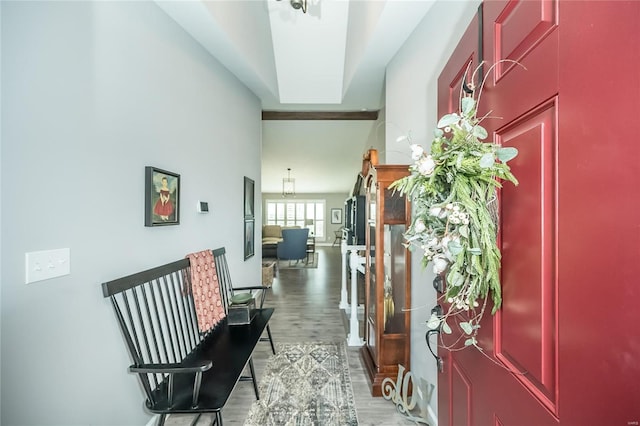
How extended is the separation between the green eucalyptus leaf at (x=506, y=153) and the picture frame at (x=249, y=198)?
3.20 meters

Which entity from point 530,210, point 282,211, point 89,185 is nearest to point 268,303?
point 89,185

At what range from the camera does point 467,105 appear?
0.79 m

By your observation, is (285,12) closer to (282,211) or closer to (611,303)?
(611,303)

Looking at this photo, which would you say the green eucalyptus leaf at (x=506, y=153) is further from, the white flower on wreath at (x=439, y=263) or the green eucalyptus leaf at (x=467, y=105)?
the white flower on wreath at (x=439, y=263)

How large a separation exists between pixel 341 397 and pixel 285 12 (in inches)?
155

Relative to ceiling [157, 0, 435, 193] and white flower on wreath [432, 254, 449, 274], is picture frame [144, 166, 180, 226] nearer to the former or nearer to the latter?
ceiling [157, 0, 435, 193]

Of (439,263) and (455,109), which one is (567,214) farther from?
(455,109)

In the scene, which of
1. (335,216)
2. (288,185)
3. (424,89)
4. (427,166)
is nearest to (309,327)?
(424,89)

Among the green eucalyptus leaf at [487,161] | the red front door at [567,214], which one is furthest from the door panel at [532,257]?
the green eucalyptus leaf at [487,161]

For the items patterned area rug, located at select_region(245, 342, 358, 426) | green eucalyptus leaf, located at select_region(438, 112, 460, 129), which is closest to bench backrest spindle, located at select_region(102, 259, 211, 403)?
patterned area rug, located at select_region(245, 342, 358, 426)

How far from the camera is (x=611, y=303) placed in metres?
0.51

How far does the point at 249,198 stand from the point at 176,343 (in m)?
2.12

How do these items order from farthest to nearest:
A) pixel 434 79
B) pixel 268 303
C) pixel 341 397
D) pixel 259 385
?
pixel 268 303 < pixel 259 385 < pixel 341 397 < pixel 434 79

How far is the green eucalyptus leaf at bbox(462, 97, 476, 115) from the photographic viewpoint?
30.8 inches
